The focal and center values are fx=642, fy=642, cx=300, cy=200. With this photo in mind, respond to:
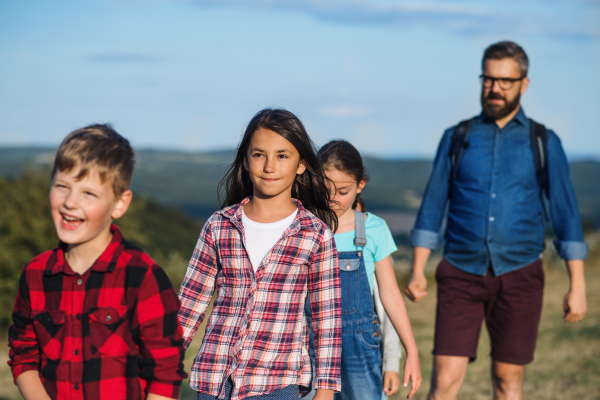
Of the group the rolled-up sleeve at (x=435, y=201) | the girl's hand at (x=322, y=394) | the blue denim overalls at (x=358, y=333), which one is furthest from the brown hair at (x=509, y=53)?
the girl's hand at (x=322, y=394)

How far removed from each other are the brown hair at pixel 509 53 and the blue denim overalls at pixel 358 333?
1.83 metres

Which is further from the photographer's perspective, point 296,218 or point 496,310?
point 496,310

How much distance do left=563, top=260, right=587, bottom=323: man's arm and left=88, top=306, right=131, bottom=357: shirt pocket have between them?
324cm

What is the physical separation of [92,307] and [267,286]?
780mm

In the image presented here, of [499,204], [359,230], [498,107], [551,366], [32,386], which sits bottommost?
[551,366]

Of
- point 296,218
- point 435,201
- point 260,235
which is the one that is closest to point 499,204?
point 435,201

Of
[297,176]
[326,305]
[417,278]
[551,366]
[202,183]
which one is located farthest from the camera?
[202,183]

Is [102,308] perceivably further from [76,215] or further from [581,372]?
[581,372]

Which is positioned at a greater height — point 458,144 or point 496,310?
point 458,144

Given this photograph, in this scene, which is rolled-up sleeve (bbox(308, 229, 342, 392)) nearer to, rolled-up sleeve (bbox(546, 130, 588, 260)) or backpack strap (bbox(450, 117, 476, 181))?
backpack strap (bbox(450, 117, 476, 181))

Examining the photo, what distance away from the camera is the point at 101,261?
2.14m

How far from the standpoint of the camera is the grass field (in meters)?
6.37

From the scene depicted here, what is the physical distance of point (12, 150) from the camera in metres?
31.0

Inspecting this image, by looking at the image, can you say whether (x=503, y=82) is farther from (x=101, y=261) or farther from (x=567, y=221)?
(x=101, y=261)
